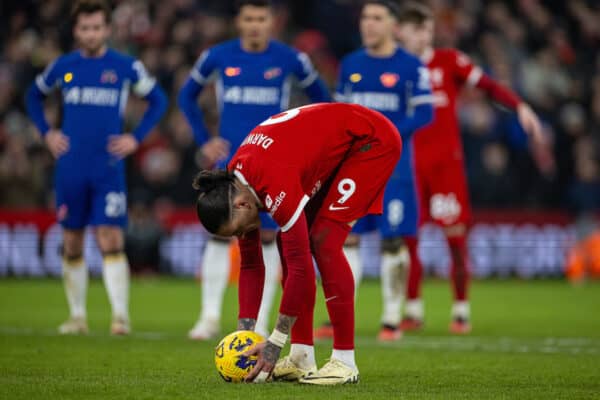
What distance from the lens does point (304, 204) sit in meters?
6.70

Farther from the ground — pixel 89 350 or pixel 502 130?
pixel 502 130

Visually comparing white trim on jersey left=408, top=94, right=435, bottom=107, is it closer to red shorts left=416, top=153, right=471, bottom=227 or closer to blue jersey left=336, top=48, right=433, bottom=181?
blue jersey left=336, top=48, right=433, bottom=181

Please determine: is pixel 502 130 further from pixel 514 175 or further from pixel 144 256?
pixel 144 256

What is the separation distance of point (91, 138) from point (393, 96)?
2.88 meters

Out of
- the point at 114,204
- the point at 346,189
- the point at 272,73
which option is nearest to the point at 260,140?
the point at 346,189

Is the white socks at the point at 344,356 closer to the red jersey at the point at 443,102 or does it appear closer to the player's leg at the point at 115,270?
the player's leg at the point at 115,270

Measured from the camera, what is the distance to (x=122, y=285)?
35.1 ft

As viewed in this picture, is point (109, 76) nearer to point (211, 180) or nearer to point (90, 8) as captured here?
point (90, 8)

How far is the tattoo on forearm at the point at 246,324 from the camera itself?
7371mm

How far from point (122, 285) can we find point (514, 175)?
12509 millimetres

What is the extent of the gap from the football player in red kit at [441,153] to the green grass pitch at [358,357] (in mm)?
647

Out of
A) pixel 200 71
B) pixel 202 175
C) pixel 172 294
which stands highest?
pixel 200 71

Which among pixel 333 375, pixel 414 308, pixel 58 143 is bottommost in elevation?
pixel 414 308

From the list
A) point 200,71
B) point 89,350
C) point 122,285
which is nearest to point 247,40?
point 200,71
